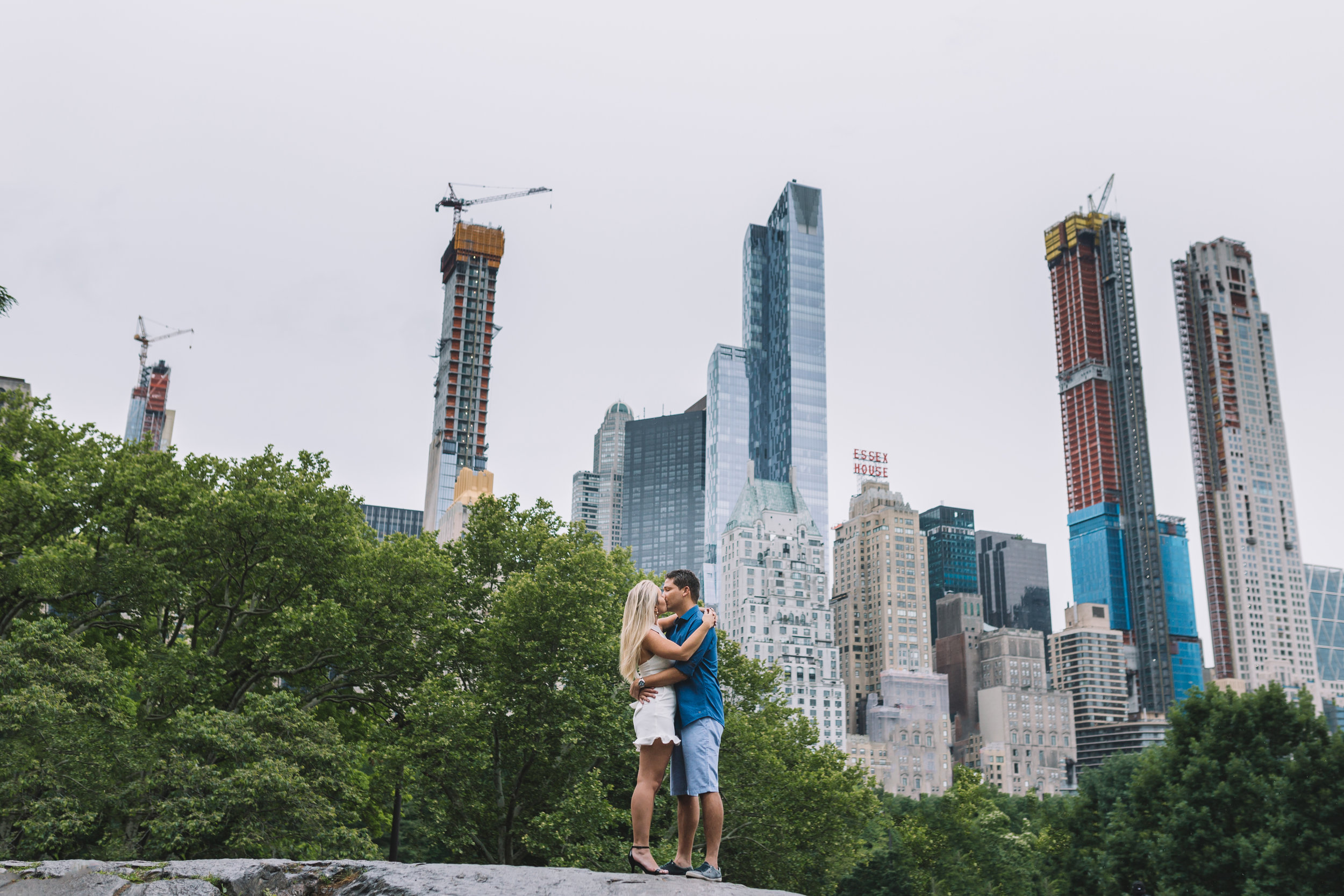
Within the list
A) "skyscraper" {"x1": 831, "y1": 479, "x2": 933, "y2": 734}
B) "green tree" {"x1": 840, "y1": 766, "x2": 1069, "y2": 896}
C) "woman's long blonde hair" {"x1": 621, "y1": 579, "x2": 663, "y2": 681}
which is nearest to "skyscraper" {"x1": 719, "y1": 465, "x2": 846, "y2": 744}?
"skyscraper" {"x1": 831, "y1": 479, "x2": 933, "y2": 734}

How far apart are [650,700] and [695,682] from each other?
0.39 m

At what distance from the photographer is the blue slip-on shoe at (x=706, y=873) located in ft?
26.6

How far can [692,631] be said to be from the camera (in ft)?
27.9

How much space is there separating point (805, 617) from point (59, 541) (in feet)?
503

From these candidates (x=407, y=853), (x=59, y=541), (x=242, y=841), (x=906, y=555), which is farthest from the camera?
(x=906, y=555)

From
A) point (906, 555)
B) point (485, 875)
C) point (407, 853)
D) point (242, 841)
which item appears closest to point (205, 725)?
point (242, 841)

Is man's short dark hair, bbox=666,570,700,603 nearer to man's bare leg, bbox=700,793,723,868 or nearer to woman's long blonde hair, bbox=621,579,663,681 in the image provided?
woman's long blonde hair, bbox=621,579,663,681

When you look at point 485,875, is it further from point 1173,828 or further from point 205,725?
point 1173,828

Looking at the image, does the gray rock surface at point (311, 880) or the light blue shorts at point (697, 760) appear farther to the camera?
the light blue shorts at point (697, 760)

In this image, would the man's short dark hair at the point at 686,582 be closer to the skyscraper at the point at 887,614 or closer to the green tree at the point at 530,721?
the green tree at the point at 530,721

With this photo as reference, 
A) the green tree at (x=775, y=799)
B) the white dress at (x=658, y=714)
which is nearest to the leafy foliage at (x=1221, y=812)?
the green tree at (x=775, y=799)

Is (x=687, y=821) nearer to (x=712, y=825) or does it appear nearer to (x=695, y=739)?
(x=712, y=825)

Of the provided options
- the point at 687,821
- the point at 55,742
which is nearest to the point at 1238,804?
the point at 687,821

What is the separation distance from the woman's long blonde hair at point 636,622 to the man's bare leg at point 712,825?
1123 millimetres
